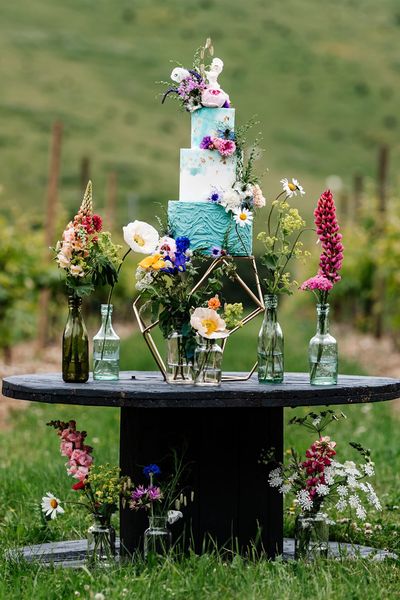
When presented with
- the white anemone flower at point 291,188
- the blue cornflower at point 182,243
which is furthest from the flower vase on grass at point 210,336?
the white anemone flower at point 291,188

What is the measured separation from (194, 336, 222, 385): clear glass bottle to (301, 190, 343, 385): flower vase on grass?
16.2 inches

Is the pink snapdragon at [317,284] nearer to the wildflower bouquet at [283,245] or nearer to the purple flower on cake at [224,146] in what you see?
the wildflower bouquet at [283,245]

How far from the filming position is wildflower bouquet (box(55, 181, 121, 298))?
5793 mm

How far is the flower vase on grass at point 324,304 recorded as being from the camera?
A: 5.75m

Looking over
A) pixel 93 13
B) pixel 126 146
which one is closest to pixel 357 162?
pixel 126 146

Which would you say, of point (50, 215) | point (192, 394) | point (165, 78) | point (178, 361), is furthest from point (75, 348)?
point (165, 78)

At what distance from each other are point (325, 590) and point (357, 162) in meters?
66.7

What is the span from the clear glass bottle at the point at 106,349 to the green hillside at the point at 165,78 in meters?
48.4

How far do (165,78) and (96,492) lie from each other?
211ft

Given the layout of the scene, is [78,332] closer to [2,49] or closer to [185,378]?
[185,378]

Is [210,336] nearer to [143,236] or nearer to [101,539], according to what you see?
[143,236]

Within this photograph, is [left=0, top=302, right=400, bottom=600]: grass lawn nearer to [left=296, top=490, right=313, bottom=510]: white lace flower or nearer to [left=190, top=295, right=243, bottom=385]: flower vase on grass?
[left=296, top=490, right=313, bottom=510]: white lace flower

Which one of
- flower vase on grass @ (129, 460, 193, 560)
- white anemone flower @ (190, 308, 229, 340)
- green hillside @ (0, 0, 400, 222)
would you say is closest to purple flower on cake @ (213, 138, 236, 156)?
white anemone flower @ (190, 308, 229, 340)

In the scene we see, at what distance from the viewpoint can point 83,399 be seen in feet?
17.3
